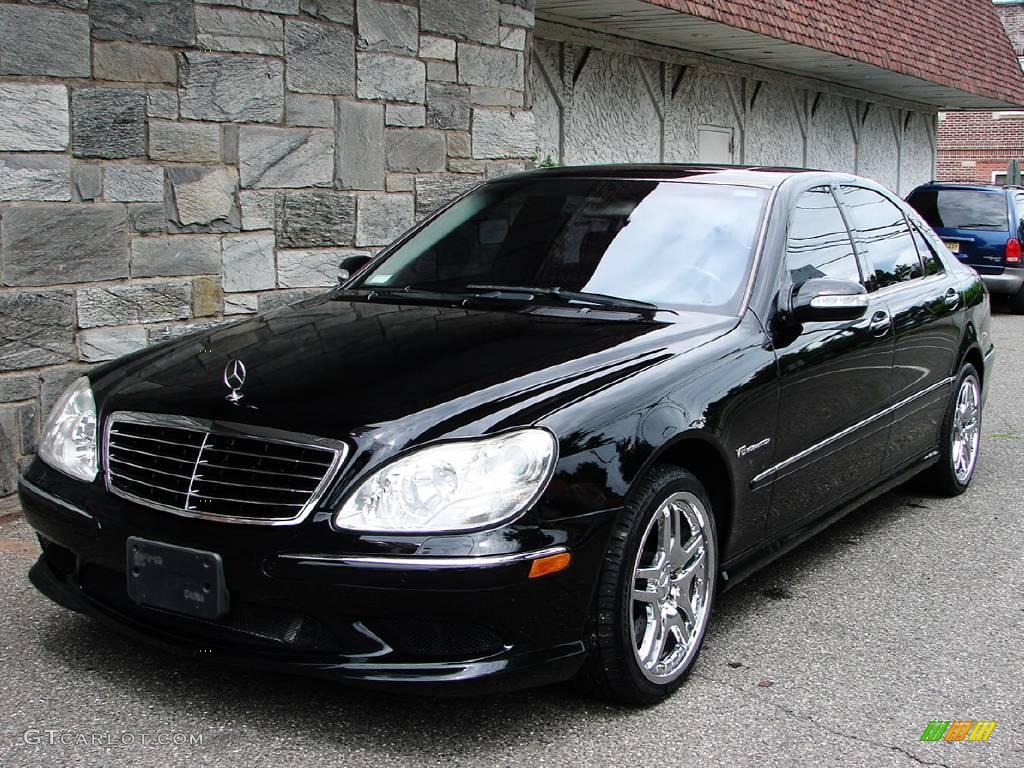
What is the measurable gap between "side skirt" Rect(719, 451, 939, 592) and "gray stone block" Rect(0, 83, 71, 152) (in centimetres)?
380

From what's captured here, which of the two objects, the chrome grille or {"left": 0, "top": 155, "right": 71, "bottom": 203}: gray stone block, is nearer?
the chrome grille

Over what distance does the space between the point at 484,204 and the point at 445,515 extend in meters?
2.26

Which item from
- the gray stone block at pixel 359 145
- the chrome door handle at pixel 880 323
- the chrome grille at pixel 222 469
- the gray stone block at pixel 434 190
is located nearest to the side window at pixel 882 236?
the chrome door handle at pixel 880 323

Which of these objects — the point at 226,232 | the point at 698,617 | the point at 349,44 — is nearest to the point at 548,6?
the point at 349,44

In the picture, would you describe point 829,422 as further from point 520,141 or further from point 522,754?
point 520,141

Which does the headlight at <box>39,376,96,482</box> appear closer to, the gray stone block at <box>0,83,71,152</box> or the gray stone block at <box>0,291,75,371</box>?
the gray stone block at <box>0,291,75,371</box>

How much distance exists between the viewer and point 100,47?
19.4ft

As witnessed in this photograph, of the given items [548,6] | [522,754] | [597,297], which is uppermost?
[548,6]

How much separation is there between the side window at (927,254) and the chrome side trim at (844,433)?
20.8 inches

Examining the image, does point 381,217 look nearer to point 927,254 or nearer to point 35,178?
point 35,178

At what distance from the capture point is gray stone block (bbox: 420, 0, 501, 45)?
7738 millimetres

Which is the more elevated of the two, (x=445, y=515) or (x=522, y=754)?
(x=445, y=515)

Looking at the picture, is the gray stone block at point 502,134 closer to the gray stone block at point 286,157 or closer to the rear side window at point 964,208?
the gray stone block at point 286,157

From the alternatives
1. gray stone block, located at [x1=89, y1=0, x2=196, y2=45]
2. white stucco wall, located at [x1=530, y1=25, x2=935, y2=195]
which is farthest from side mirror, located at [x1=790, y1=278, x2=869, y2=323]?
white stucco wall, located at [x1=530, y1=25, x2=935, y2=195]
